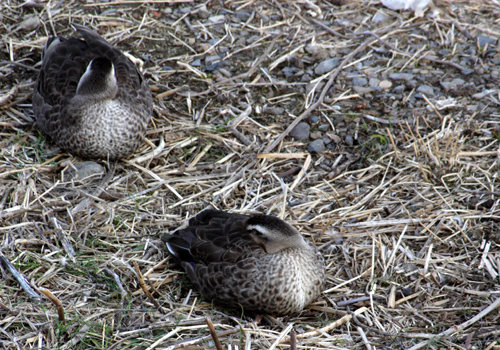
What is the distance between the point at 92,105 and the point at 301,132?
5.98 feet

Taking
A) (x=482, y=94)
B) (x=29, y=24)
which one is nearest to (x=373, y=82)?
(x=482, y=94)

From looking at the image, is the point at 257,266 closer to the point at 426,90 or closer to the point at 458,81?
the point at 426,90

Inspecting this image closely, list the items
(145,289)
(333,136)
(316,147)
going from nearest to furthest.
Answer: (145,289)
(316,147)
(333,136)

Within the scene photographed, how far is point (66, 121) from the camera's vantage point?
5109 millimetres

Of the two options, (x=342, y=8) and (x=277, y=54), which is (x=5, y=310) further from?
(x=342, y=8)

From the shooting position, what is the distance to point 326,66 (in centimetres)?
626

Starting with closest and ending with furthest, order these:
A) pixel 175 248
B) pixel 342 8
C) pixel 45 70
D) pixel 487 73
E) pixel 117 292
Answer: pixel 117 292 → pixel 175 248 → pixel 45 70 → pixel 487 73 → pixel 342 8

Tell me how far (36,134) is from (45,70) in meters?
0.57

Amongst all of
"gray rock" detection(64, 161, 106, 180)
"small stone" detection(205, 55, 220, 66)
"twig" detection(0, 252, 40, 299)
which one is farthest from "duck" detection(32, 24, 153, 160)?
"twig" detection(0, 252, 40, 299)

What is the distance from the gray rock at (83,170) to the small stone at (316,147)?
1767mm

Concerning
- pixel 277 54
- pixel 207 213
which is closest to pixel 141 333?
pixel 207 213

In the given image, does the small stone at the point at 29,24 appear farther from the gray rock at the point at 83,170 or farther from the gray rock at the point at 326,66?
the gray rock at the point at 326,66

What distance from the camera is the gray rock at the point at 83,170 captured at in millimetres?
5046

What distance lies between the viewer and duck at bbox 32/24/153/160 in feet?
16.7
